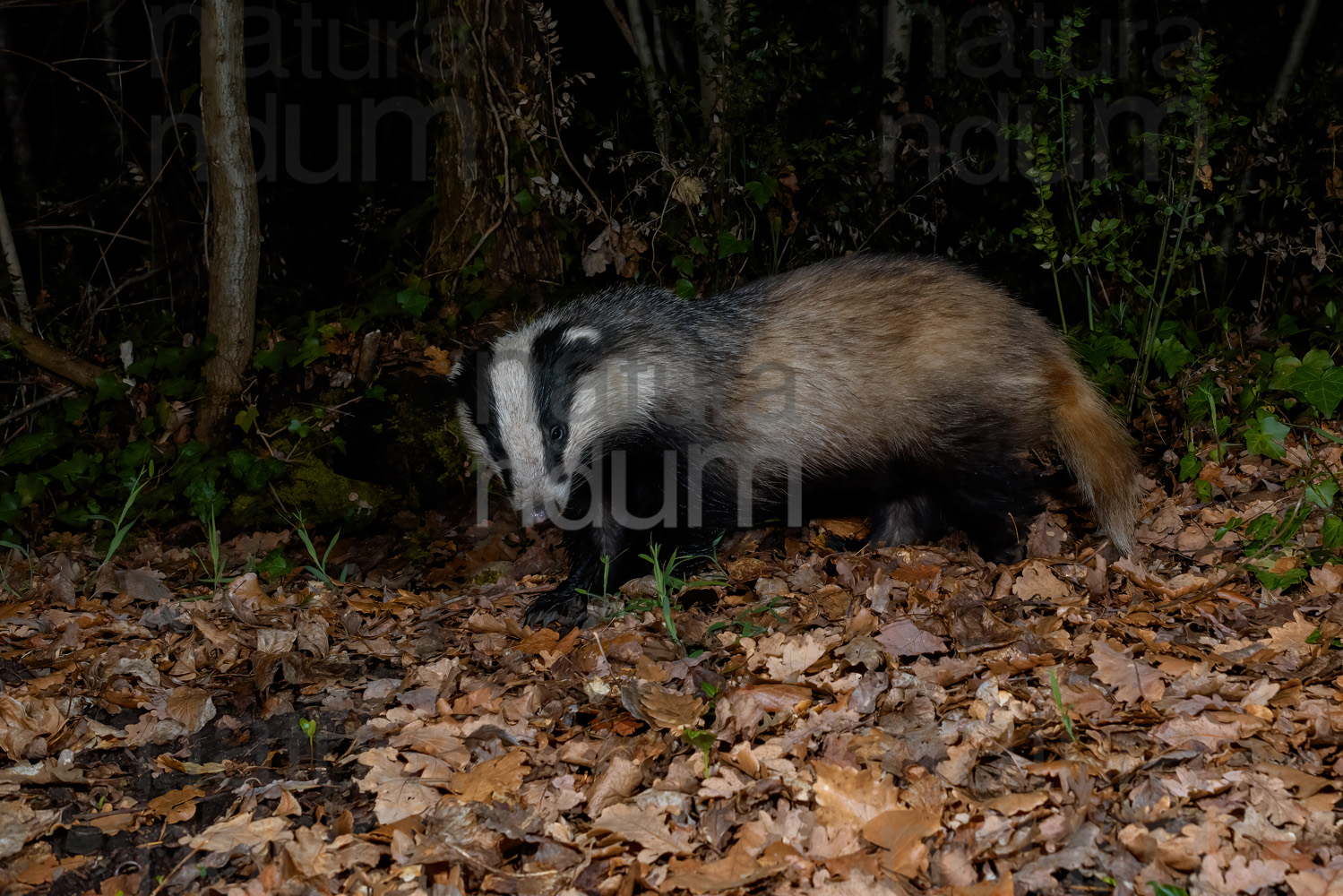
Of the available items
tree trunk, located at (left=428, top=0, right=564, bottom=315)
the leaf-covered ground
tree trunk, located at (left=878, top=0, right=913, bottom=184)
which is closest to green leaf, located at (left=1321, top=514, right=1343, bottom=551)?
the leaf-covered ground

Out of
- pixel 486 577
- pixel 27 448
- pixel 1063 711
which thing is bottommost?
pixel 486 577

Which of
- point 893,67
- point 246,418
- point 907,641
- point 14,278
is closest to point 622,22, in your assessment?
point 893,67

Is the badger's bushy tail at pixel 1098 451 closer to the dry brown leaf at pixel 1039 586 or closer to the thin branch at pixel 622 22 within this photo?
the dry brown leaf at pixel 1039 586

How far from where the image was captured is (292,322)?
19.8ft

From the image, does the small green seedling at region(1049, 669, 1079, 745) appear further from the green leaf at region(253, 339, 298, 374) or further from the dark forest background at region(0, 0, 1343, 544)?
the green leaf at region(253, 339, 298, 374)

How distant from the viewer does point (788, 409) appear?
4.48m

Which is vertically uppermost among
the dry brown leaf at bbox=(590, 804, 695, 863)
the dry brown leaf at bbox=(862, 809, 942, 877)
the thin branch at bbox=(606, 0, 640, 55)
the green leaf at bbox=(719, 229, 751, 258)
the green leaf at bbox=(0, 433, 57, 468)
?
the thin branch at bbox=(606, 0, 640, 55)

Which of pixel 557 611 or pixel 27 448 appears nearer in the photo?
pixel 557 611

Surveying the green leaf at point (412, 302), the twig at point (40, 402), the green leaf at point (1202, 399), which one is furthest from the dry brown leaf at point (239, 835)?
the green leaf at point (1202, 399)

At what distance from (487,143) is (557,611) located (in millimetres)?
2988

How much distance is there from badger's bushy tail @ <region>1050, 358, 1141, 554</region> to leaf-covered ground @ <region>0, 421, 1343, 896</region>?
0.16 metres

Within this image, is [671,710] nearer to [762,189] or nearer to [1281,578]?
[1281,578]

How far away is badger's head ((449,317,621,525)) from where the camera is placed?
4.06 meters

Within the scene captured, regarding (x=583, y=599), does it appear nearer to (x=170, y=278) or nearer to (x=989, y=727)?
(x=989, y=727)
